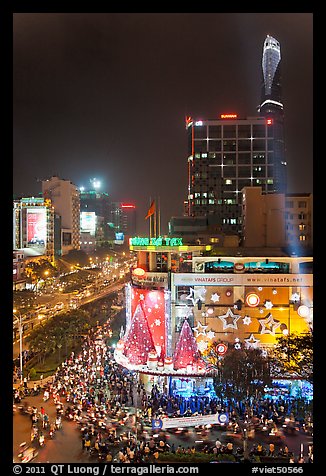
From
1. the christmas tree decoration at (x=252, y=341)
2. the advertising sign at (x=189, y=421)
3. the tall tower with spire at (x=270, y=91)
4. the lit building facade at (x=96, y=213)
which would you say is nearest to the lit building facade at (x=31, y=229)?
the lit building facade at (x=96, y=213)

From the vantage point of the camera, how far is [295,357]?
17.2m

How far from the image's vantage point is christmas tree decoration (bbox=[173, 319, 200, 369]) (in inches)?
690

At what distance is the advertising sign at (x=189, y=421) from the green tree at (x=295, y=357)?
3.76 m

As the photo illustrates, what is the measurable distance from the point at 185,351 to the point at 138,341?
204 centimetres

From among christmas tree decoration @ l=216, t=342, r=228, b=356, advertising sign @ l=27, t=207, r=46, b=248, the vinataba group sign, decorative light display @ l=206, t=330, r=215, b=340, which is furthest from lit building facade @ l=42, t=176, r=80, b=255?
christmas tree decoration @ l=216, t=342, r=228, b=356

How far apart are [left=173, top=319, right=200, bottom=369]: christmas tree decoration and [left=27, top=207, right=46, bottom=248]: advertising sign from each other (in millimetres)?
41547

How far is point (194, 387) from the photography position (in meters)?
17.7

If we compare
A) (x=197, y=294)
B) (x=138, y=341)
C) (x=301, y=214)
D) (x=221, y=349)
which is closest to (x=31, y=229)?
(x=301, y=214)

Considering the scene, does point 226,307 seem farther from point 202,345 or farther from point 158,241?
point 158,241

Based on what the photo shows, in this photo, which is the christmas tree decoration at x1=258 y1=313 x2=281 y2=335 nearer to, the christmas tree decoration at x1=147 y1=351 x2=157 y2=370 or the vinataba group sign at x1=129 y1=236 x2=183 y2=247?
the christmas tree decoration at x1=147 y1=351 x2=157 y2=370

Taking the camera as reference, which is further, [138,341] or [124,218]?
[124,218]

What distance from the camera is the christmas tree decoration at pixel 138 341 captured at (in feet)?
59.9
